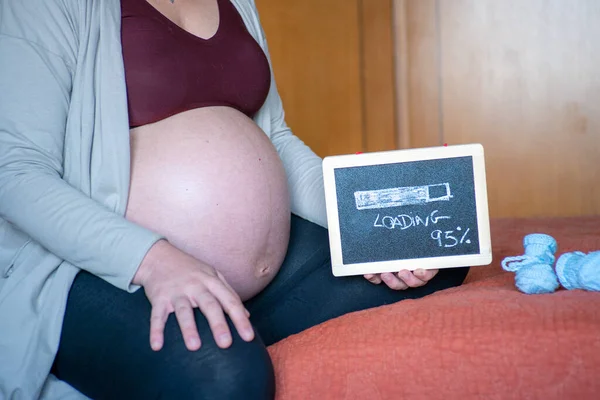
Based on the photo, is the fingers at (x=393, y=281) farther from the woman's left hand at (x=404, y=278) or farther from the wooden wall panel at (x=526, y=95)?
the wooden wall panel at (x=526, y=95)

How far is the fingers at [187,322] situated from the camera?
82 cm

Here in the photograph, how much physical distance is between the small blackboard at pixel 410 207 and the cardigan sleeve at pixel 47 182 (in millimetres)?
307

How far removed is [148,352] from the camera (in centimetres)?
84

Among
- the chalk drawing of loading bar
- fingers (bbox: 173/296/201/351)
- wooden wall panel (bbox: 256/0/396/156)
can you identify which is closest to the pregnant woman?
fingers (bbox: 173/296/201/351)

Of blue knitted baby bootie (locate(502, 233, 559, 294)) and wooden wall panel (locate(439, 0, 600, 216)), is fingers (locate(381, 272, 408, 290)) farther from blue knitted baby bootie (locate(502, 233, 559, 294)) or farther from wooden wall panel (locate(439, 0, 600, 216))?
wooden wall panel (locate(439, 0, 600, 216))

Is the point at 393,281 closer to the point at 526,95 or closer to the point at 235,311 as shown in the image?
the point at 235,311

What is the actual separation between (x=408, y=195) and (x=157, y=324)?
43 centimetres

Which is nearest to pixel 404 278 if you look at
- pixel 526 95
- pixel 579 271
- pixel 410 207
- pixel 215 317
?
pixel 410 207

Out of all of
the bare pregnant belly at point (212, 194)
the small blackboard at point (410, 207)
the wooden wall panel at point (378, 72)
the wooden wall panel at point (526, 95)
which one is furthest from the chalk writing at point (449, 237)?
the wooden wall panel at point (378, 72)

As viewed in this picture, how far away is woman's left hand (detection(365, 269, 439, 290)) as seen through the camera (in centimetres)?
111

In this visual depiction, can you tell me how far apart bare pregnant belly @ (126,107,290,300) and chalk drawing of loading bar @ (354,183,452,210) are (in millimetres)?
204

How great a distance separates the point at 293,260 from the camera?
1.28 m

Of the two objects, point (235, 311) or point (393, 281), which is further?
point (393, 281)

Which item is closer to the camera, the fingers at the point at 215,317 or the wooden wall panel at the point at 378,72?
the fingers at the point at 215,317
